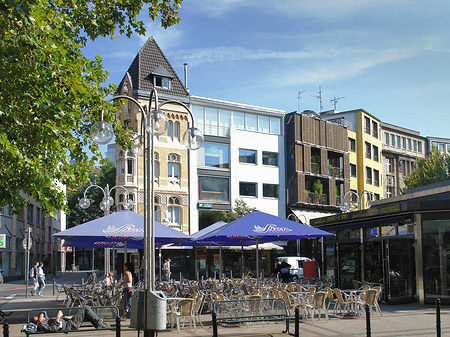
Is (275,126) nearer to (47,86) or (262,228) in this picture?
(262,228)

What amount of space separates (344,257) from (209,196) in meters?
24.3

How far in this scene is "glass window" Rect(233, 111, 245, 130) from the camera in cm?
4747

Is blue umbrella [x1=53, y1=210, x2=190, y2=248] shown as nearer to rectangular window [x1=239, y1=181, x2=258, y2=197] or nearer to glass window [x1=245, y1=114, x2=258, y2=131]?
rectangular window [x1=239, y1=181, x2=258, y2=197]

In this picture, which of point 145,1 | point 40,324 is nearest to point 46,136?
point 40,324

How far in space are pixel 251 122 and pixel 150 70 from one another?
983cm

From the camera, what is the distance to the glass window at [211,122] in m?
45.6

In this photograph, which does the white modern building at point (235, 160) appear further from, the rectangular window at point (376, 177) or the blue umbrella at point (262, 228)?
the blue umbrella at point (262, 228)

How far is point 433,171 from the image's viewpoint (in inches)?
2003

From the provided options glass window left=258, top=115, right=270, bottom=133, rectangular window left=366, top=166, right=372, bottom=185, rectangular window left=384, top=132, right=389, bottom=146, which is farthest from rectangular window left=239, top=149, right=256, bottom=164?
rectangular window left=384, top=132, right=389, bottom=146

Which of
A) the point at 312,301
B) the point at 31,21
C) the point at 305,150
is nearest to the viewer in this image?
the point at 31,21

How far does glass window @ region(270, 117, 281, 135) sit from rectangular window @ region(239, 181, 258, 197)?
17.4 feet

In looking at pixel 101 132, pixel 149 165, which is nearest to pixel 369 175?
pixel 149 165

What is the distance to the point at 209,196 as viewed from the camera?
45.8 m

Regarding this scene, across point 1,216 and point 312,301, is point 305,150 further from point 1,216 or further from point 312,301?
point 312,301
